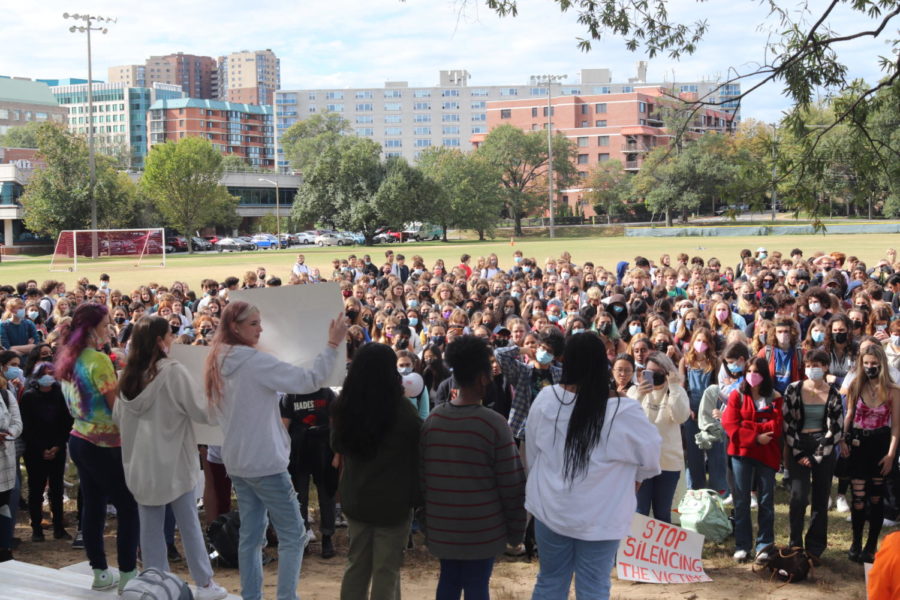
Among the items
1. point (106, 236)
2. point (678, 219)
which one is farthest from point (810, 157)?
point (678, 219)

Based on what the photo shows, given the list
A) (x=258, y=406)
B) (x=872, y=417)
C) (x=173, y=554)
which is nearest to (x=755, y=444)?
(x=872, y=417)

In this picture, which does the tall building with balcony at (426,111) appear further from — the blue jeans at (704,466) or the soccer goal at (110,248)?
the blue jeans at (704,466)

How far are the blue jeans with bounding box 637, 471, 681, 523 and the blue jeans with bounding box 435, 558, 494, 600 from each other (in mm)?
2583

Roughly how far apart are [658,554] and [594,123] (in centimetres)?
12787

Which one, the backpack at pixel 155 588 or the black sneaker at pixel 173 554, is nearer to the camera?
the backpack at pixel 155 588

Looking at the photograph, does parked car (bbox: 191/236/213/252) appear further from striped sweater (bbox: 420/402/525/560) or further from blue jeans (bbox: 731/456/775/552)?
striped sweater (bbox: 420/402/525/560)

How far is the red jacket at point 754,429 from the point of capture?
6.22 meters

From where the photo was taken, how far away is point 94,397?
4.93 meters

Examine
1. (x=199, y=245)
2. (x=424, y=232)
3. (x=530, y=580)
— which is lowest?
(x=530, y=580)

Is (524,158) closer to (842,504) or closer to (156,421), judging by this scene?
(842,504)

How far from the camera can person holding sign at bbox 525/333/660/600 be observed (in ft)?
12.8

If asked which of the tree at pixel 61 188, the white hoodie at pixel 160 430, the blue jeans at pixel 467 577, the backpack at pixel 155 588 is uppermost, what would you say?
the tree at pixel 61 188

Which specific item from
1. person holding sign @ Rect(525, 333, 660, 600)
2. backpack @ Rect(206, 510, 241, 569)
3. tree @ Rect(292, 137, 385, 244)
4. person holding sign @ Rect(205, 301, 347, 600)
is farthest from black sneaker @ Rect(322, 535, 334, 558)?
tree @ Rect(292, 137, 385, 244)

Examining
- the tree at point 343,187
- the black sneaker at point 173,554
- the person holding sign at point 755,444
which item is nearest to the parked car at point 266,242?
the tree at point 343,187
